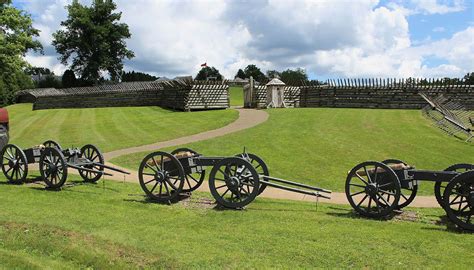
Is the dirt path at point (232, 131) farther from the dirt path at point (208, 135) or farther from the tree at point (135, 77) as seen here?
the tree at point (135, 77)

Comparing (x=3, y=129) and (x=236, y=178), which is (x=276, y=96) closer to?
(x=3, y=129)

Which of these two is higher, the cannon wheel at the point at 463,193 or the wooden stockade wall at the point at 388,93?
the wooden stockade wall at the point at 388,93

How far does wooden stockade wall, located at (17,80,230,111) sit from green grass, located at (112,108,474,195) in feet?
35.8

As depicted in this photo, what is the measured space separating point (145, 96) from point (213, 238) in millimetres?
35477

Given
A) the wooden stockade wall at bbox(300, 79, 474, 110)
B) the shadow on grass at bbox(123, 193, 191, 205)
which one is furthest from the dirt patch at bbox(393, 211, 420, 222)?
the wooden stockade wall at bbox(300, 79, 474, 110)

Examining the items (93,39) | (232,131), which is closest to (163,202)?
(232,131)

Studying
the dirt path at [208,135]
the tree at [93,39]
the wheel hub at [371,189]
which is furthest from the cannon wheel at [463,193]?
the tree at [93,39]

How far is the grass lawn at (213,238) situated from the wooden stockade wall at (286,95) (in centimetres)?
2624

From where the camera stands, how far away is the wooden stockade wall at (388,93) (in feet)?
90.4

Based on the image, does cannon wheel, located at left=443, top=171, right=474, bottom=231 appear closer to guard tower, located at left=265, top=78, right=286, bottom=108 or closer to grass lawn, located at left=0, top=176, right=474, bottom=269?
grass lawn, located at left=0, top=176, right=474, bottom=269

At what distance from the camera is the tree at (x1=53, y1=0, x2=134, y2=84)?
5975cm

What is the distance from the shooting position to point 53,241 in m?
6.20

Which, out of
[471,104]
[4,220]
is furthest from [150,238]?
[471,104]

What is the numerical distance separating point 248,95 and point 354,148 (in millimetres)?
19455
